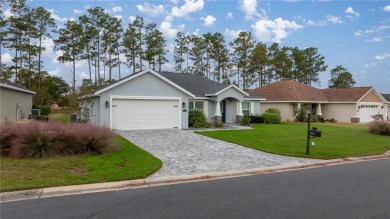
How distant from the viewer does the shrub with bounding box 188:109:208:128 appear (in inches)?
925

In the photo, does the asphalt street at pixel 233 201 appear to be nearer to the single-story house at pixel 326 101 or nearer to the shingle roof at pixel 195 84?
the shingle roof at pixel 195 84

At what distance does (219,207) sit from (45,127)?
7835 millimetres

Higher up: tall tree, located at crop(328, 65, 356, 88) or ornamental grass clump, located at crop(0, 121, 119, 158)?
tall tree, located at crop(328, 65, 356, 88)

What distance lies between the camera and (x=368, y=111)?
1497 inches

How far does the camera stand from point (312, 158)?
1194cm

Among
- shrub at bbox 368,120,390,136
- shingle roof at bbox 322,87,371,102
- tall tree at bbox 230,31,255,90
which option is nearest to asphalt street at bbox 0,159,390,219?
shrub at bbox 368,120,390,136

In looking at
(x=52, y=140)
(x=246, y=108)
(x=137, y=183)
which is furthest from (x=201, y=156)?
(x=246, y=108)

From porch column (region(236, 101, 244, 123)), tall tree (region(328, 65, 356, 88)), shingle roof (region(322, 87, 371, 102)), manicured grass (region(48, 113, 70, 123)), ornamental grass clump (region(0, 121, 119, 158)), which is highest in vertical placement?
tall tree (region(328, 65, 356, 88))

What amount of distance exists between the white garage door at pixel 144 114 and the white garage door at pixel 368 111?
26.4 metres

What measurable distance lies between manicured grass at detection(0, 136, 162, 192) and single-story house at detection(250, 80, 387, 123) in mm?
27387

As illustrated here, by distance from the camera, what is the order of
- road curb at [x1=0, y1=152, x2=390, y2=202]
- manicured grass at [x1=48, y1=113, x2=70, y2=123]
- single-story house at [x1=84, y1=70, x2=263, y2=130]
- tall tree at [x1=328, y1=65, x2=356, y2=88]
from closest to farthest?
road curb at [x1=0, y1=152, x2=390, y2=202], single-story house at [x1=84, y1=70, x2=263, y2=130], manicured grass at [x1=48, y1=113, x2=70, y2=123], tall tree at [x1=328, y1=65, x2=356, y2=88]

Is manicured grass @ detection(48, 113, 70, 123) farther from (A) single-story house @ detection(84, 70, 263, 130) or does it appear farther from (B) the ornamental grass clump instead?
(B) the ornamental grass clump

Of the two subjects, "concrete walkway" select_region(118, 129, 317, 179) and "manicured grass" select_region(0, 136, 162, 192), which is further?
"concrete walkway" select_region(118, 129, 317, 179)

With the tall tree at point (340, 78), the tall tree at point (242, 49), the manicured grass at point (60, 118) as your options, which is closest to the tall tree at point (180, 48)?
the tall tree at point (242, 49)
